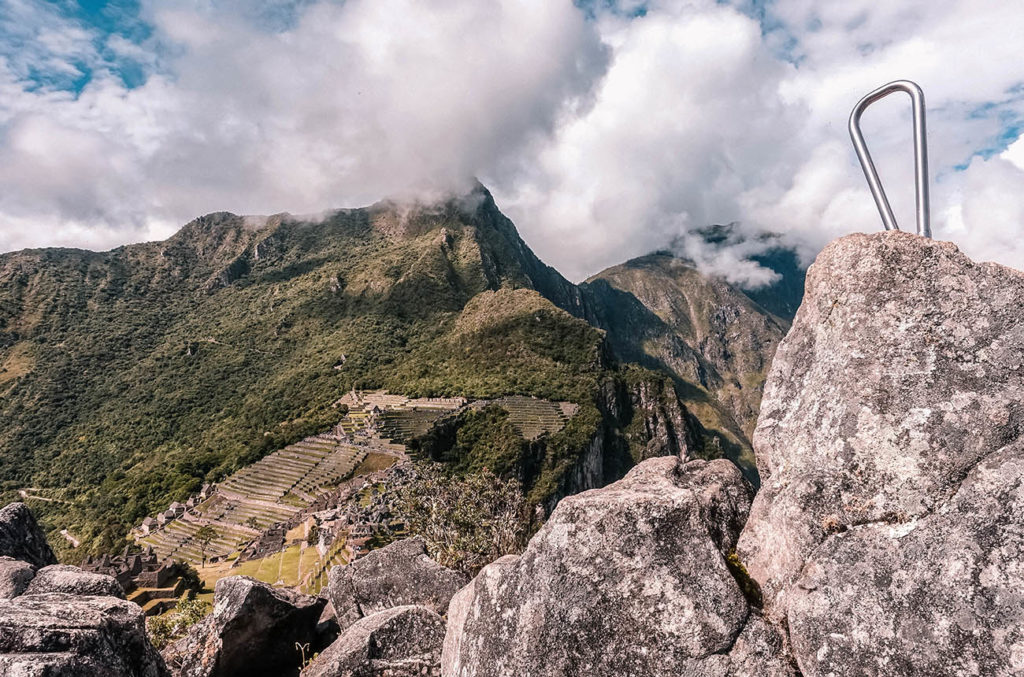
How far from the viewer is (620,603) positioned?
5227mm

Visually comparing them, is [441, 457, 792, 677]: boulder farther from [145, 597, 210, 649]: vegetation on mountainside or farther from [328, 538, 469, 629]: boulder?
[145, 597, 210, 649]: vegetation on mountainside

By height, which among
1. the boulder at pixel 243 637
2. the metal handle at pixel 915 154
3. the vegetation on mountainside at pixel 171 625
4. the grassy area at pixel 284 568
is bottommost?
the grassy area at pixel 284 568

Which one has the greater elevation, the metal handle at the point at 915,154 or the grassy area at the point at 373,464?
the grassy area at the point at 373,464

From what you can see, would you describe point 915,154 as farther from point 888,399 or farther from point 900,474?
point 900,474

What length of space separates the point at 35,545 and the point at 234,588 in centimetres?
1265

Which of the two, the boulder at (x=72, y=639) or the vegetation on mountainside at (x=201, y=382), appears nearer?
the boulder at (x=72, y=639)

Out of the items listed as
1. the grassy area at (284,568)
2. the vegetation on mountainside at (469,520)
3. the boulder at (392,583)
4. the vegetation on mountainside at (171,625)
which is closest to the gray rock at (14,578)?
the vegetation on mountainside at (171,625)

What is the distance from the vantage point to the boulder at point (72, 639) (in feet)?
16.5

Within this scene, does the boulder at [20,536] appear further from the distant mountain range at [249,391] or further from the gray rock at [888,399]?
the distant mountain range at [249,391]

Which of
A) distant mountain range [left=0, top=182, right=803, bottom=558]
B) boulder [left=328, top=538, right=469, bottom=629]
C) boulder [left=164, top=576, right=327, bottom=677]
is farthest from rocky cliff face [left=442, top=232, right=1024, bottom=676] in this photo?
distant mountain range [left=0, top=182, right=803, bottom=558]

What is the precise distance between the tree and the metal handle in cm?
6533

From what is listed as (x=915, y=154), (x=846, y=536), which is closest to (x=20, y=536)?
(x=846, y=536)

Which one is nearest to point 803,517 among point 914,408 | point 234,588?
point 914,408

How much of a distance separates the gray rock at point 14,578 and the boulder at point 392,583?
22.2 ft
